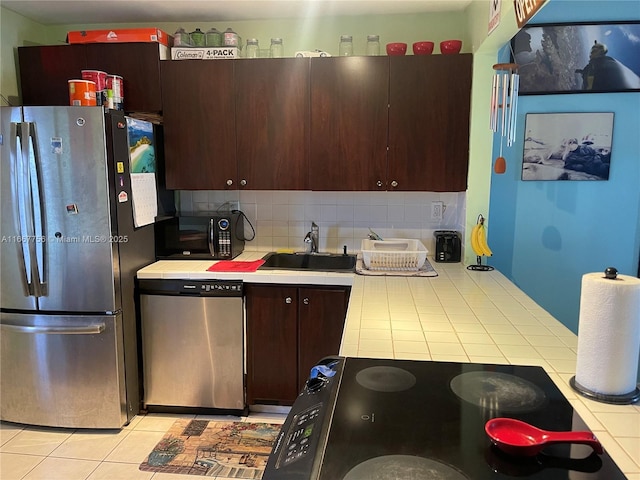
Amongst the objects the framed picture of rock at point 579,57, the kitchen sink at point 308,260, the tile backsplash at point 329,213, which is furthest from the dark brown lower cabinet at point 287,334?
the framed picture of rock at point 579,57

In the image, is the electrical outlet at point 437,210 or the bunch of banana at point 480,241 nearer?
the bunch of banana at point 480,241

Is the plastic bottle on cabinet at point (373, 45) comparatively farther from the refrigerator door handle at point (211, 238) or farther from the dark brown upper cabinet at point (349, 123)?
the refrigerator door handle at point (211, 238)

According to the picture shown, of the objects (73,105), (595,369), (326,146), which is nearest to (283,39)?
(326,146)

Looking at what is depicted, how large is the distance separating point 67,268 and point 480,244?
2303 millimetres

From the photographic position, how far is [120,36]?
2.94 m

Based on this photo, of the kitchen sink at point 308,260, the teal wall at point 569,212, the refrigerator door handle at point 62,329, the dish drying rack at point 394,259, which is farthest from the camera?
the kitchen sink at point 308,260

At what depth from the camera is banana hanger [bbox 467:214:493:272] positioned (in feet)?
9.15

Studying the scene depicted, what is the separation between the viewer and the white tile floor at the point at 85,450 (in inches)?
92.6

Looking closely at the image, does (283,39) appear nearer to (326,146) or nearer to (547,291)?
(326,146)

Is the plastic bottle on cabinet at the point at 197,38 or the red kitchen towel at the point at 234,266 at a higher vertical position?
the plastic bottle on cabinet at the point at 197,38

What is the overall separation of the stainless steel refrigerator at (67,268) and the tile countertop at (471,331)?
1237mm

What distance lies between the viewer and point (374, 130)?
2.87 meters

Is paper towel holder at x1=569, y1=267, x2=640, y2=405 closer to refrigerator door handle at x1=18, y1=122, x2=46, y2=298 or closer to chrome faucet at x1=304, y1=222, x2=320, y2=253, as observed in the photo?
chrome faucet at x1=304, y1=222, x2=320, y2=253

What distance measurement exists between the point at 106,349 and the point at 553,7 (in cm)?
323
